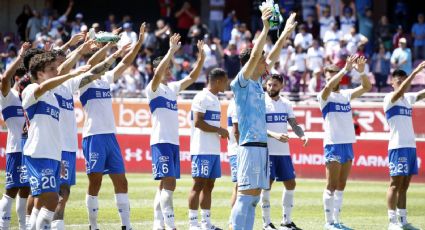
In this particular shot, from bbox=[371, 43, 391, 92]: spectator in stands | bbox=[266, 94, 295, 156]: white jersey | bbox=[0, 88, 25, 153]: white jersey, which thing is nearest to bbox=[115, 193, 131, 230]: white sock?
bbox=[0, 88, 25, 153]: white jersey

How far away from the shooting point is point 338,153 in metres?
17.0

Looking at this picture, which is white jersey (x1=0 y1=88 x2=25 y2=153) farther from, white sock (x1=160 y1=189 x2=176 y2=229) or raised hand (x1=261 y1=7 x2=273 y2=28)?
raised hand (x1=261 y1=7 x2=273 y2=28)

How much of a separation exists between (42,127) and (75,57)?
4.81 ft

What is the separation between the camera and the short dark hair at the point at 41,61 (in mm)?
12539

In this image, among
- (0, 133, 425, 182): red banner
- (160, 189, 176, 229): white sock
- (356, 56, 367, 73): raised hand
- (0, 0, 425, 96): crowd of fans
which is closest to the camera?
(160, 189, 176, 229): white sock

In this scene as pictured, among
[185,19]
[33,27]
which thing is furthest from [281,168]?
[33,27]

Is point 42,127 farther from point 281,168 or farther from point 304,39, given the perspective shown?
point 304,39

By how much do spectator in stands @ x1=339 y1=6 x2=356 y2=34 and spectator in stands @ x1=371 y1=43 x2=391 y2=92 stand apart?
1.71 m

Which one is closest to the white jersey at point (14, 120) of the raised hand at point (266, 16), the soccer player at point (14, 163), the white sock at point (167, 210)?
the soccer player at point (14, 163)

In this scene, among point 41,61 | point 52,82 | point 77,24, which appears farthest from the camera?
point 77,24

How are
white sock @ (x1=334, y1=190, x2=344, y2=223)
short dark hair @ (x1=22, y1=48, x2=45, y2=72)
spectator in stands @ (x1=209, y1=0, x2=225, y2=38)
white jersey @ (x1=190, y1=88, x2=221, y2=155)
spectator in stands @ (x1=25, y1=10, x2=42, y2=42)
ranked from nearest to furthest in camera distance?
short dark hair @ (x1=22, y1=48, x2=45, y2=72), white jersey @ (x1=190, y1=88, x2=221, y2=155), white sock @ (x1=334, y1=190, x2=344, y2=223), spectator in stands @ (x1=209, y1=0, x2=225, y2=38), spectator in stands @ (x1=25, y1=10, x2=42, y2=42)

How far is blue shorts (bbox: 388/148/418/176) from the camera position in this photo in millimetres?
16656

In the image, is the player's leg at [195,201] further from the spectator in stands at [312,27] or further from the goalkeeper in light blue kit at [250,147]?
the spectator in stands at [312,27]

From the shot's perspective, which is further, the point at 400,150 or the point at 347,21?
the point at 347,21
